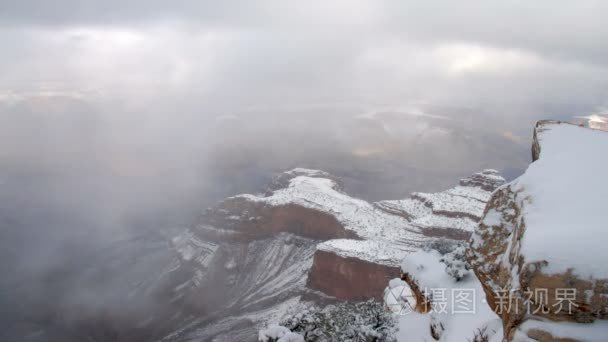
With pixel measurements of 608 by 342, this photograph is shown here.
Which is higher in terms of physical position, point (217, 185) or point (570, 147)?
point (570, 147)

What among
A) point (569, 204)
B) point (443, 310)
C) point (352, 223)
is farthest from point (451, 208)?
point (569, 204)

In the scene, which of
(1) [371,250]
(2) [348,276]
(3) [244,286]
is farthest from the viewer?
(3) [244,286]

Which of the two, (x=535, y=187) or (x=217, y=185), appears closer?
(x=535, y=187)

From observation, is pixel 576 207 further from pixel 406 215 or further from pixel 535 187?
pixel 406 215

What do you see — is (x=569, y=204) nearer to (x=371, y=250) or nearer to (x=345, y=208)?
(x=371, y=250)

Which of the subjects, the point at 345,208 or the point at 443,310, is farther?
the point at 345,208

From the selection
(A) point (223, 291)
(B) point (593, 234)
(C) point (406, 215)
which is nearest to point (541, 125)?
(B) point (593, 234)

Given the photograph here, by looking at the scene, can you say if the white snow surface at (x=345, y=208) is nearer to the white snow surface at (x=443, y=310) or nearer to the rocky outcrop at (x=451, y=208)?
the rocky outcrop at (x=451, y=208)

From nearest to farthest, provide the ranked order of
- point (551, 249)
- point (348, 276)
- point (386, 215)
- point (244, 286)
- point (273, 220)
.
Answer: point (551, 249) < point (348, 276) < point (244, 286) < point (386, 215) < point (273, 220)
